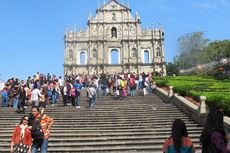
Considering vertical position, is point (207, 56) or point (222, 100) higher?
point (207, 56)

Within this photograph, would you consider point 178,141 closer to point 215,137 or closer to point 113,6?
point 215,137

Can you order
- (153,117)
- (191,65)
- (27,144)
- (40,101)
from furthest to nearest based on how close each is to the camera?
1. (191,65)
2. (40,101)
3. (153,117)
4. (27,144)

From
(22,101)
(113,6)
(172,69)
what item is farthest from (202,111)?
(172,69)

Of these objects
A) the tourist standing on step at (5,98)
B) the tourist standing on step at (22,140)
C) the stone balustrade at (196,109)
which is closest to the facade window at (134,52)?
the stone balustrade at (196,109)

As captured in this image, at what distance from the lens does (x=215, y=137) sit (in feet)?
18.3

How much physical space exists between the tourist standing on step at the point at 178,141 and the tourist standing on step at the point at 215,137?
10.5 inches

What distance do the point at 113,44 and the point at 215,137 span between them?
5586 centimetres

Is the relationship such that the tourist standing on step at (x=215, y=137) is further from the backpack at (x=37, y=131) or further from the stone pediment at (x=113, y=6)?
the stone pediment at (x=113, y=6)

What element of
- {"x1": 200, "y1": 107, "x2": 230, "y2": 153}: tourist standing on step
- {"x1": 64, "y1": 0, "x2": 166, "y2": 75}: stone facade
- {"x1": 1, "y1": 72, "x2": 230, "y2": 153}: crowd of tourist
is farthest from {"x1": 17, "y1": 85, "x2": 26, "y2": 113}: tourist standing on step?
{"x1": 64, "y1": 0, "x2": 166, "y2": 75}: stone facade

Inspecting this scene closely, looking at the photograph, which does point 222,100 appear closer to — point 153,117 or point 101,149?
point 153,117

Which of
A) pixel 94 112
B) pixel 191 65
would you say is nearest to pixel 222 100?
pixel 94 112

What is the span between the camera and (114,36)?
202 ft

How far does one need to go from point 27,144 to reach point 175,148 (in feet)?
14.9

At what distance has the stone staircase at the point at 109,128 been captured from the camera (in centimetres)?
1215
